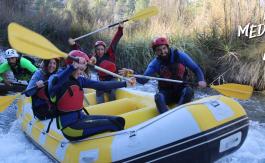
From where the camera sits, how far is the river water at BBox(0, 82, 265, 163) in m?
4.44

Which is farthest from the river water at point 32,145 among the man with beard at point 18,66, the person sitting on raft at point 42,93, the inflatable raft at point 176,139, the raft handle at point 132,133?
the raft handle at point 132,133

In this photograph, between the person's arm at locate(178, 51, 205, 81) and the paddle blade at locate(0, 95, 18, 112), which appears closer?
the paddle blade at locate(0, 95, 18, 112)

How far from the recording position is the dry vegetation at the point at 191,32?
7.71 metres

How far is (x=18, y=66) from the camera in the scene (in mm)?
6207

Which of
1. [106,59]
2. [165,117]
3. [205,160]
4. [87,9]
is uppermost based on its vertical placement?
[87,9]

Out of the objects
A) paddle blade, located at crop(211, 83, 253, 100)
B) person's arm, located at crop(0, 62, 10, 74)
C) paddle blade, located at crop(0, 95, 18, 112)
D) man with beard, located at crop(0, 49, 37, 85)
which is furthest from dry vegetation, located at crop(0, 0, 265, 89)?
paddle blade, located at crop(0, 95, 18, 112)

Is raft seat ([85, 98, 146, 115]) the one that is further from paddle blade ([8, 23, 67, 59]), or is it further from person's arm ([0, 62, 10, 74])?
person's arm ([0, 62, 10, 74])

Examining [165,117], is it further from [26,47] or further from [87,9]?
[87,9]

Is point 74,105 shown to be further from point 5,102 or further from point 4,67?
point 4,67

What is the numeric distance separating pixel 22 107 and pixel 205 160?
294 cm

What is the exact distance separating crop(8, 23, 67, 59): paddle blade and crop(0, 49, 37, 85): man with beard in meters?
2.38

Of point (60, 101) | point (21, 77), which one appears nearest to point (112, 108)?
point (60, 101)

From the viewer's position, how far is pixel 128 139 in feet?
11.4

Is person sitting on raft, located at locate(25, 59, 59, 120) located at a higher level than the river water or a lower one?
higher
